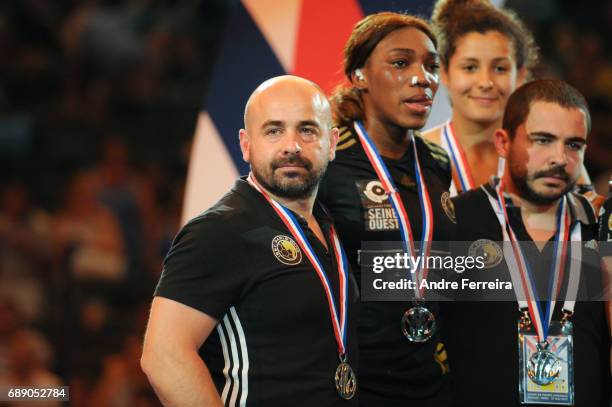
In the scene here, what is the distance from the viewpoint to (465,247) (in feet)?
10.1

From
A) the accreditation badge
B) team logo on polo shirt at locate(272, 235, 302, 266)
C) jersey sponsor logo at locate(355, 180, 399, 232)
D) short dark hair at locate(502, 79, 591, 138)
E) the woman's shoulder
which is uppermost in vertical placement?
the woman's shoulder

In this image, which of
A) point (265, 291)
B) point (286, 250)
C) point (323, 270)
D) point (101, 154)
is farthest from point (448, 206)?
point (101, 154)

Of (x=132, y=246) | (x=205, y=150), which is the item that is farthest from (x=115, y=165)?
(x=205, y=150)

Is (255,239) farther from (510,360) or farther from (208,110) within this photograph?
(208,110)

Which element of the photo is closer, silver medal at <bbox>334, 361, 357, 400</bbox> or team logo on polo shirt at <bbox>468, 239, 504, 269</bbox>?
silver medal at <bbox>334, 361, 357, 400</bbox>

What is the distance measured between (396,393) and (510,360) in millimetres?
398

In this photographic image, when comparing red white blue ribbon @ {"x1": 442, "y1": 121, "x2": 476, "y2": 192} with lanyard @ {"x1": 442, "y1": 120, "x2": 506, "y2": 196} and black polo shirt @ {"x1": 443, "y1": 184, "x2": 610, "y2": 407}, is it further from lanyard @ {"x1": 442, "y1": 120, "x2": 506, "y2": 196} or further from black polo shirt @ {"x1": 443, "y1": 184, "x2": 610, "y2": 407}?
black polo shirt @ {"x1": 443, "y1": 184, "x2": 610, "y2": 407}

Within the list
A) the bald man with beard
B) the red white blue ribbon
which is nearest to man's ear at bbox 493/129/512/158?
the red white blue ribbon

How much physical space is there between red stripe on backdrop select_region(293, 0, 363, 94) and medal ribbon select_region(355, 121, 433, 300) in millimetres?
909

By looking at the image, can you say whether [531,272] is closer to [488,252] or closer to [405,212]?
[488,252]

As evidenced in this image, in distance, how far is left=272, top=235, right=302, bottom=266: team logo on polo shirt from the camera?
8.30 feet

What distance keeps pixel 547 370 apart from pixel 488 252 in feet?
1.44

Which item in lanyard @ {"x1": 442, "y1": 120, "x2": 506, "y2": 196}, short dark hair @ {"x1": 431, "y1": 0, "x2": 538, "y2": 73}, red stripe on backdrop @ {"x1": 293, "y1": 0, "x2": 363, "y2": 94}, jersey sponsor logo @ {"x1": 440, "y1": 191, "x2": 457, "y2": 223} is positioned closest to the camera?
jersey sponsor logo @ {"x1": 440, "y1": 191, "x2": 457, "y2": 223}

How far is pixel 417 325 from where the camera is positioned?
2.98m
